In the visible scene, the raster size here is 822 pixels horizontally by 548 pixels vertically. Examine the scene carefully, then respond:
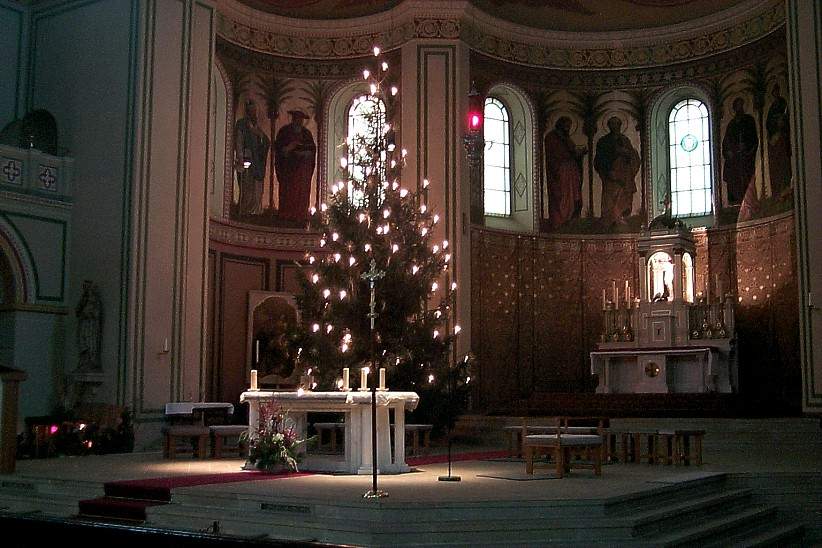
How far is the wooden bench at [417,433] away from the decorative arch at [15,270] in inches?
252

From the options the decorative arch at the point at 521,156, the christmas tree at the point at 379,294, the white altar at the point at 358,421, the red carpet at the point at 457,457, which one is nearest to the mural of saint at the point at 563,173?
the decorative arch at the point at 521,156

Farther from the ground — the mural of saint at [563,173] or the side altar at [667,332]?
the mural of saint at [563,173]

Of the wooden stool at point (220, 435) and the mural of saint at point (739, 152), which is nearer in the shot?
the wooden stool at point (220, 435)

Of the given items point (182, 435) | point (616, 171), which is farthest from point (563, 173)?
point (182, 435)

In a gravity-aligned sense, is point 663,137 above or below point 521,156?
above

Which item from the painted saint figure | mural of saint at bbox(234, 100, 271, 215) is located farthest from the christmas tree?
the painted saint figure

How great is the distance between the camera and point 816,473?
12.4m

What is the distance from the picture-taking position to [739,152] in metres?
21.7

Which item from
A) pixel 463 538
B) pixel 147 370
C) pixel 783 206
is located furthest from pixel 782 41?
pixel 463 538

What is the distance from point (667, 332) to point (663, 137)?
16.8ft

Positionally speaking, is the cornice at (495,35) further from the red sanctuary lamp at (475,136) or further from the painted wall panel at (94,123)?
the red sanctuary lamp at (475,136)

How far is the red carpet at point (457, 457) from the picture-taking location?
14.0 meters

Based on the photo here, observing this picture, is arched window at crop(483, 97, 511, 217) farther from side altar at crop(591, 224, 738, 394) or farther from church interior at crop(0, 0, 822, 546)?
side altar at crop(591, 224, 738, 394)

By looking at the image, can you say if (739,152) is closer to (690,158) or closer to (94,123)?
(690,158)
